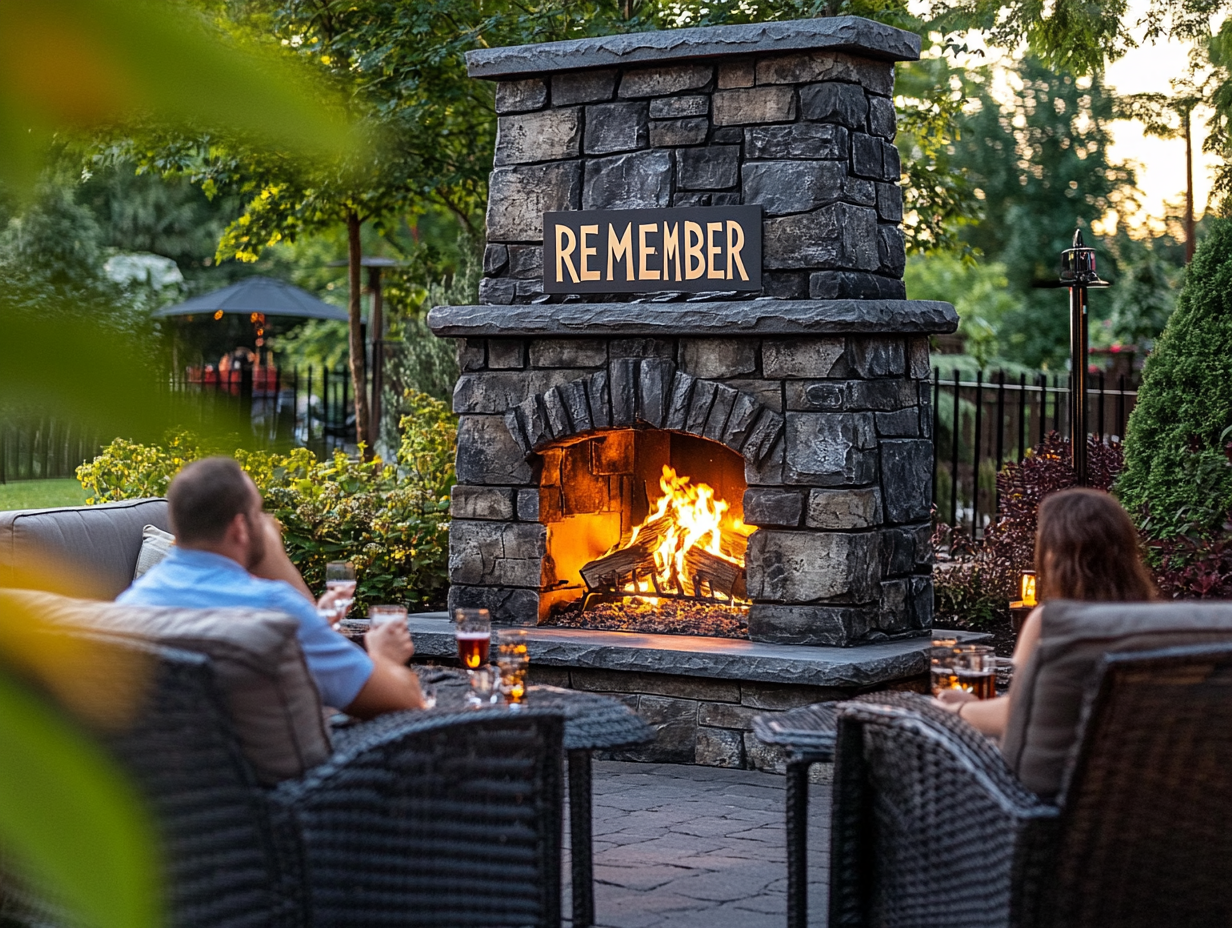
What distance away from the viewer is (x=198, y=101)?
1.66 feet

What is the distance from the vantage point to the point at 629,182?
6.54m

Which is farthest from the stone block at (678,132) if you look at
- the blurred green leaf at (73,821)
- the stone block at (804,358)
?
the blurred green leaf at (73,821)

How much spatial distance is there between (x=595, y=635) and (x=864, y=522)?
1.28 metres

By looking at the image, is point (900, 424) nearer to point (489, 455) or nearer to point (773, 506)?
point (773, 506)

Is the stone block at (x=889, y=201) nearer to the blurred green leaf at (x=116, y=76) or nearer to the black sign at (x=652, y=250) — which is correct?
the black sign at (x=652, y=250)

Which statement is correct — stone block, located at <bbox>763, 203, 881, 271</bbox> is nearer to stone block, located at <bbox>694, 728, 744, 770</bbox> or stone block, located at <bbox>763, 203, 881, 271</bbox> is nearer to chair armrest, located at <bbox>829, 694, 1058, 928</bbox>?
stone block, located at <bbox>694, 728, 744, 770</bbox>

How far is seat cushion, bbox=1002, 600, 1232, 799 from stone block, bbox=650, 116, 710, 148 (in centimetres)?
380

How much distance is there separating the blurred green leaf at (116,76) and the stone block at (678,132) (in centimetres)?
602

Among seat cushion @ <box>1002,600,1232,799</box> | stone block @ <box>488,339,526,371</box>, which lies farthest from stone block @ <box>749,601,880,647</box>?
seat cushion @ <box>1002,600,1232,799</box>

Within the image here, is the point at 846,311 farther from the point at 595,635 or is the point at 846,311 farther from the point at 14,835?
the point at 14,835

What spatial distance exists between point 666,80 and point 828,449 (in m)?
1.75

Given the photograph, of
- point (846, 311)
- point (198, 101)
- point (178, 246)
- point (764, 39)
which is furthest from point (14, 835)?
point (764, 39)

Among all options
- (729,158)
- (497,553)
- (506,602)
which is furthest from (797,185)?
(506,602)

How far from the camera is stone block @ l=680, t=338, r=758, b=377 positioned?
20.4 feet
